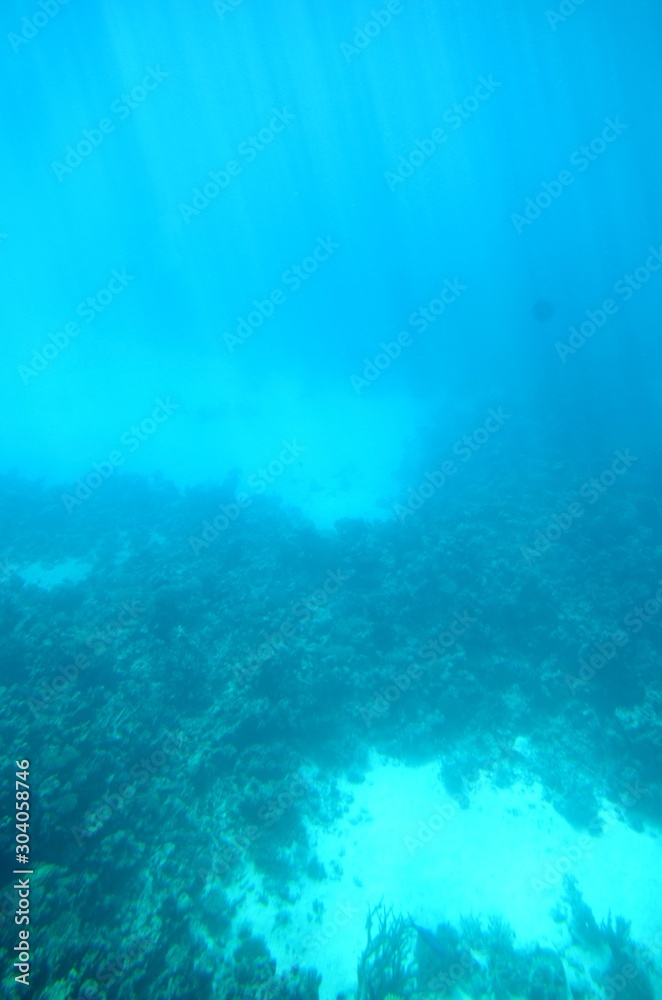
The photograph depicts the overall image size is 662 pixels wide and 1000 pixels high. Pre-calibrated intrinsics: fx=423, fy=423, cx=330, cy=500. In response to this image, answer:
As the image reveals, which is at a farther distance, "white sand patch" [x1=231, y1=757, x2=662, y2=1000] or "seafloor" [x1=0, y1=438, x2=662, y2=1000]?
"white sand patch" [x1=231, y1=757, x2=662, y2=1000]

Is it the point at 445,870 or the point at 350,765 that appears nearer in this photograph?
the point at 445,870

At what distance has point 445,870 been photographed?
10750 millimetres

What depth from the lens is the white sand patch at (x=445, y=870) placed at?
972cm

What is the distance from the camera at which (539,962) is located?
935cm

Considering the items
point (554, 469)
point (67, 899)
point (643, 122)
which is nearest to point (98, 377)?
point (554, 469)

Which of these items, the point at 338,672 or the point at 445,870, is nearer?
the point at 445,870

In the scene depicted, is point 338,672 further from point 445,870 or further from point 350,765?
point 445,870

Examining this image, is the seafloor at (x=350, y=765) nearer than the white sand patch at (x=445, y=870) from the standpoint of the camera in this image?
Yes

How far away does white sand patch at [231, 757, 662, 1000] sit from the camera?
383 inches

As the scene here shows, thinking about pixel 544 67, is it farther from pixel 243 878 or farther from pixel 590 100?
pixel 243 878

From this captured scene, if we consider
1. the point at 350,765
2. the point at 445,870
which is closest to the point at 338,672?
the point at 350,765

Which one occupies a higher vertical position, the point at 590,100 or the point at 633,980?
the point at 590,100

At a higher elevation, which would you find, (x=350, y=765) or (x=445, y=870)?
(x=445, y=870)

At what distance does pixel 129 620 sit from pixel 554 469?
2345 centimetres
